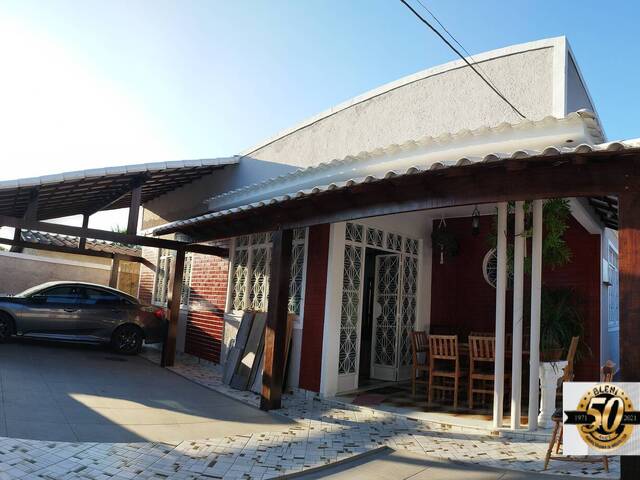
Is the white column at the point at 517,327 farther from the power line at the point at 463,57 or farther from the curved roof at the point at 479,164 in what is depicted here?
the power line at the point at 463,57

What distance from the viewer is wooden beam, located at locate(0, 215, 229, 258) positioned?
714 centimetres

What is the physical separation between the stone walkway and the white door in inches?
89.9

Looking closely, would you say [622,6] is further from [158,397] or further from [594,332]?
[158,397]

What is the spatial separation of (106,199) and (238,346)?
4745 mm

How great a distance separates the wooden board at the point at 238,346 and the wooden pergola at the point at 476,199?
1504mm

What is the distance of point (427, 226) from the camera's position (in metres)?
8.91

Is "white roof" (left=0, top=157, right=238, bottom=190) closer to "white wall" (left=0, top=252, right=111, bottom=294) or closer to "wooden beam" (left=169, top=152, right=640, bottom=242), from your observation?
"wooden beam" (left=169, top=152, right=640, bottom=242)

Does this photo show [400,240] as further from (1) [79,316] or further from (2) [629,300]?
(1) [79,316]

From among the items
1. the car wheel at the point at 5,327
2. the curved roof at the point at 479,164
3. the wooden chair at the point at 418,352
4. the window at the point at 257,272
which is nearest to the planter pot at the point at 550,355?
the wooden chair at the point at 418,352

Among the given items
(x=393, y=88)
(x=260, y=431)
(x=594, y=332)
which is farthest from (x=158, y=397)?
(x=594, y=332)

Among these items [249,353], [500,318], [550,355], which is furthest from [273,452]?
[550,355]

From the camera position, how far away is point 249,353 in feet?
24.9

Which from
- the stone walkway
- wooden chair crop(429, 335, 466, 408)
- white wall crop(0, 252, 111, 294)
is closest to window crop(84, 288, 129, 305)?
the stone walkway

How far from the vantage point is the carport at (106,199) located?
7227mm
